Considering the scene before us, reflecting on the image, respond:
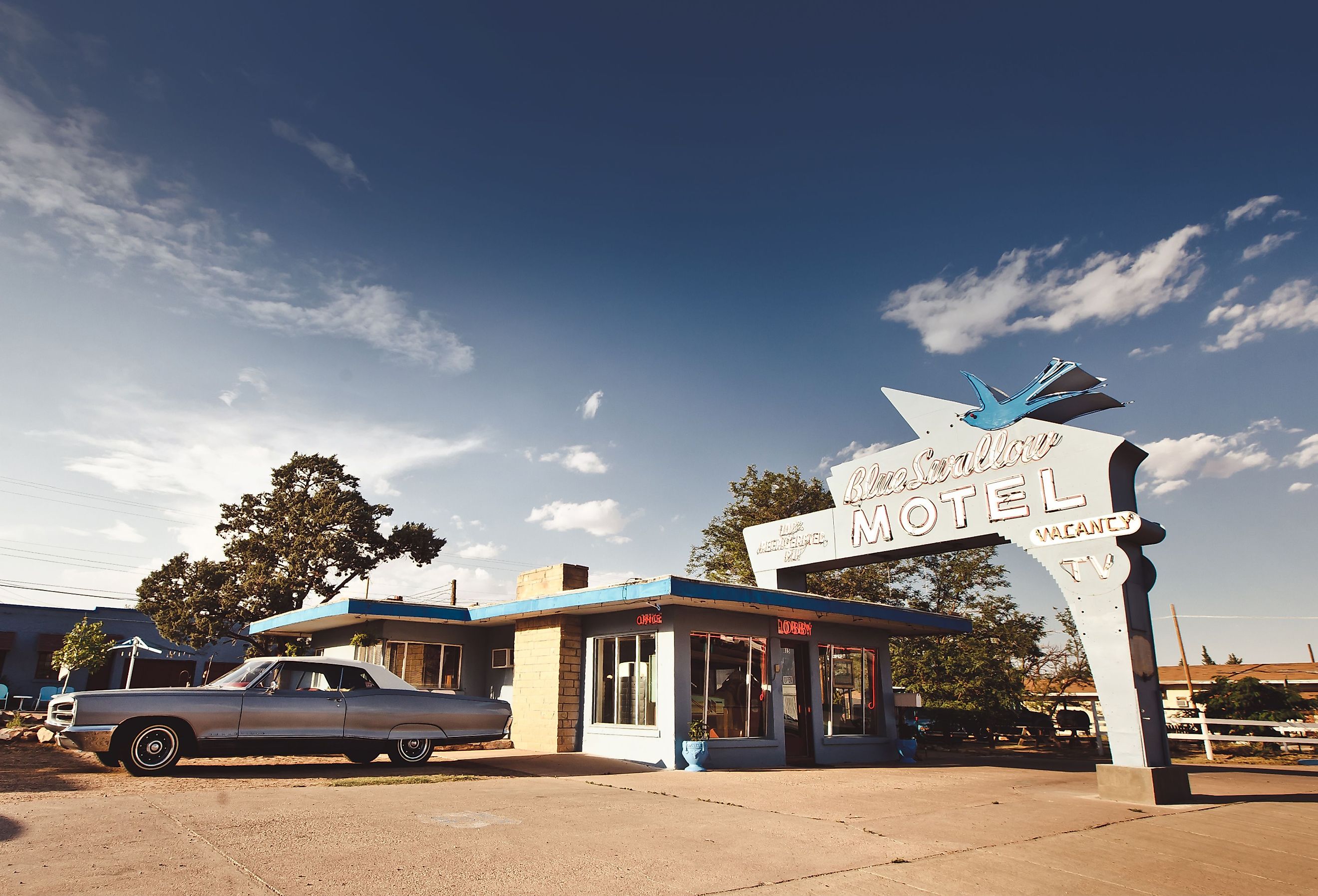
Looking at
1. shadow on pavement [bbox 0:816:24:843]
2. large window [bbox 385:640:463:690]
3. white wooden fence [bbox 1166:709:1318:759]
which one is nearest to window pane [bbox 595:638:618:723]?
large window [bbox 385:640:463:690]

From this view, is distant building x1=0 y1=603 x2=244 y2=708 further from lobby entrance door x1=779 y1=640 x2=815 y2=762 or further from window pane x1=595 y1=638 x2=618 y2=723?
lobby entrance door x1=779 y1=640 x2=815 y2=762

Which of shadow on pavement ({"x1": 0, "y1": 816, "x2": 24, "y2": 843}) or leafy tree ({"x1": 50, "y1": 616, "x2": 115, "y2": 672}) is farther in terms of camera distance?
leafy tree ({"x1": 50, "y1": 616, "x2": 115, "y2": 672})

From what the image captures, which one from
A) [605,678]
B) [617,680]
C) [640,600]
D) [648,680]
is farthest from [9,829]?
[605,678]

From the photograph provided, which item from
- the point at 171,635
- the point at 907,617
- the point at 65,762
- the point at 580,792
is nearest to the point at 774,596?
the point at 907,617

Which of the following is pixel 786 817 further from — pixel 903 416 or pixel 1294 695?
pixel 1294 695

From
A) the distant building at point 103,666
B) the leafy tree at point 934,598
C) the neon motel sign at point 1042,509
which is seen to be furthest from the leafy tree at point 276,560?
the neon motel sign at point 1042,509

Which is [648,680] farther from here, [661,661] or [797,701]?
[797,701]

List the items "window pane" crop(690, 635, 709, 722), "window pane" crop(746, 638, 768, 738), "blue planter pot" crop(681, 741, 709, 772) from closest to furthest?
1. "blue planter pot" crop(681, 741, 709, 772)
2. "window pane" crop(690, 635, 709, 722)
3. "window pane" crop(746, 638, 768, 738)

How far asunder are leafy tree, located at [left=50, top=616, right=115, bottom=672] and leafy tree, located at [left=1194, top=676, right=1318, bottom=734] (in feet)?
111

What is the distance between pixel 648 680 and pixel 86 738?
28.6ft

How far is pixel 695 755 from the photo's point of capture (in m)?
13.3

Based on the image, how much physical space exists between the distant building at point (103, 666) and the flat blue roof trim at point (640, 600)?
22176 mm

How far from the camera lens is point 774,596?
1455 centimetres

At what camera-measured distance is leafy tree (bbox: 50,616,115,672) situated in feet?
81.8
